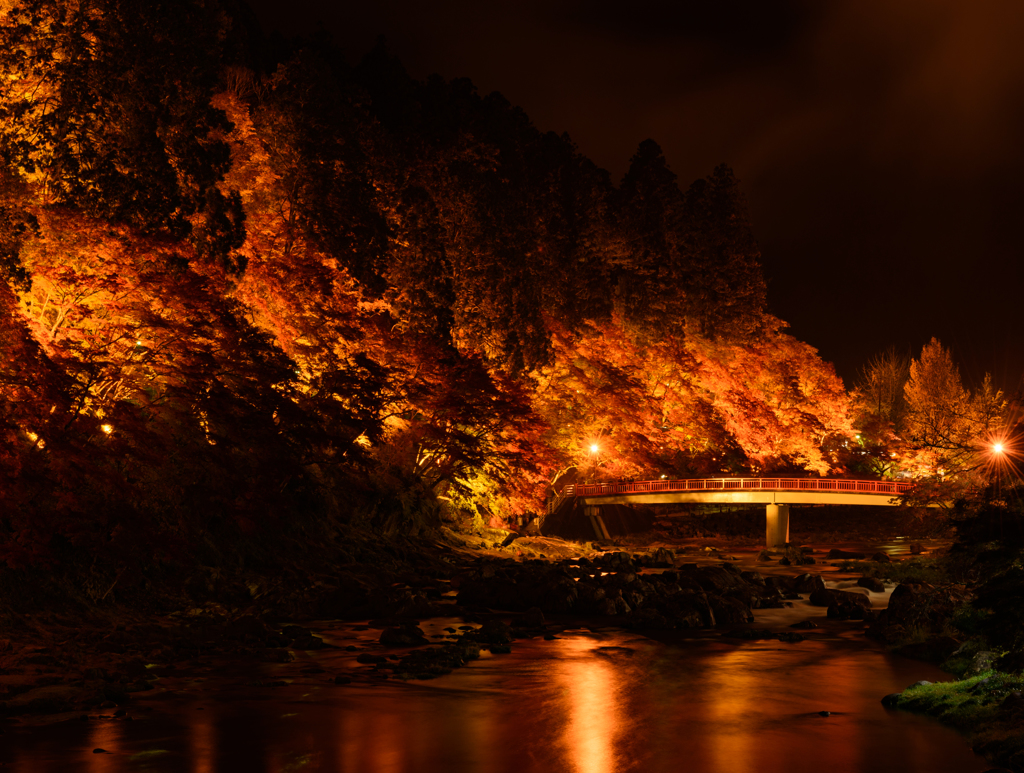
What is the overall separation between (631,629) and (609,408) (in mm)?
17882

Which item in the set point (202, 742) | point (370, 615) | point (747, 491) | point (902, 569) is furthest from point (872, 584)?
point (202, 742)

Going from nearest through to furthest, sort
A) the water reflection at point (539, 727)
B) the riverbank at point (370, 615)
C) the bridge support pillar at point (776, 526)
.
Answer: the water reflection at point (539, 727) < the riverbank at point (370, 615) < the bridge support pillar at point (776, 526)

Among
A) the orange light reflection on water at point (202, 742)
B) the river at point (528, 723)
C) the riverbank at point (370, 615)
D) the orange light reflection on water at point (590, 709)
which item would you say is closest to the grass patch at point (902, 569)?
the riverbank at point (370, 615)

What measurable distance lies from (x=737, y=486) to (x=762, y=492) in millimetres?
1149

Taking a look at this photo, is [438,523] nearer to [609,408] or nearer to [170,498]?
[609,408]

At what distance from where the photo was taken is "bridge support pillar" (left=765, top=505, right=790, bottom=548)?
4325 centimetres

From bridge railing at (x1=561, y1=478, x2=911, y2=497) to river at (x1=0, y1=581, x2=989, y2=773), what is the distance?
81.8ft

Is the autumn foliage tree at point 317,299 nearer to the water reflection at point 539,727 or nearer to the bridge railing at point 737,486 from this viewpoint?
the bridge railing at point 737,486

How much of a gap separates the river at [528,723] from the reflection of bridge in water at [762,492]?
25.0 metres

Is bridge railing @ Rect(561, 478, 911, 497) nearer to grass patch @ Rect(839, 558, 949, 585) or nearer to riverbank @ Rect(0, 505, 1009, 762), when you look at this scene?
grass patch @ Rect(839, 558, 949, 585)

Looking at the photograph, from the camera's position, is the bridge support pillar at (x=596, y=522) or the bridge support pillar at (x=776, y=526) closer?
the bridge support pillar at (x=776, y=526)

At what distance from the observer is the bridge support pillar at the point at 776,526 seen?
4325cm

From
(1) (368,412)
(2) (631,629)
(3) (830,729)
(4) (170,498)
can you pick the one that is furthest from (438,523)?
(3) (830,729)

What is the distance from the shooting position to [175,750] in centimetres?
1129
